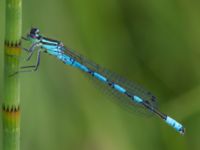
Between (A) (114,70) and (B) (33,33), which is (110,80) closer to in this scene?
(A) (114,70)

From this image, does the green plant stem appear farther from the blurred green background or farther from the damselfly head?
the blurred green background

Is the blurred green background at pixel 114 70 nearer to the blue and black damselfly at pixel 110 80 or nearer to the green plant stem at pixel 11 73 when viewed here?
the blue and black damselfly at pixel 110 80

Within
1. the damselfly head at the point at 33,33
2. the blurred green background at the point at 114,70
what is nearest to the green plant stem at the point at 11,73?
the damselfly head at the point at 33,33

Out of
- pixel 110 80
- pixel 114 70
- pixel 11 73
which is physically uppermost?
pixel 114 70

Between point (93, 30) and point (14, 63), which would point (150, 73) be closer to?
point (93, 30)

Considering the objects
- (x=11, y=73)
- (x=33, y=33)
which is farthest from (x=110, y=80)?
(x=11, y=73)
